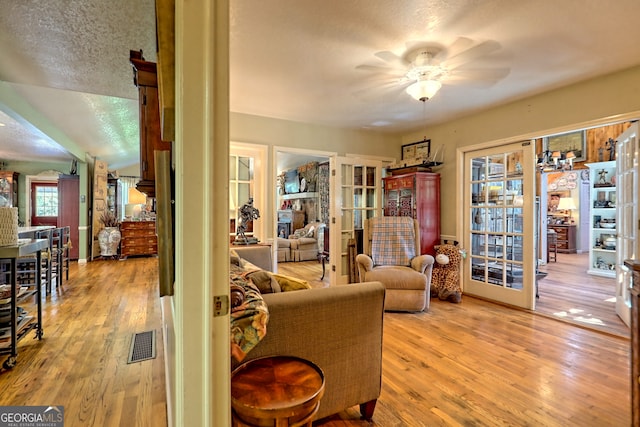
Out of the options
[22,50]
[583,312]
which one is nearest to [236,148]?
[22,50]

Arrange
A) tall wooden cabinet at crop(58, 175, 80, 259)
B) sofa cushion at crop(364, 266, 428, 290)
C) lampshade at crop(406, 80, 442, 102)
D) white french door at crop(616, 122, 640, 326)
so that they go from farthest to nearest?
tall wooden cabinet at crop(58, 175, 80, 259), sofa cushion at crop(364, 266, 428, 290), white french door at crop(616, 122, 640, 326), lampshade at crop(406, 80, 442, 102)

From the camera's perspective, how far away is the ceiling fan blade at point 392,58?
2.46 metres

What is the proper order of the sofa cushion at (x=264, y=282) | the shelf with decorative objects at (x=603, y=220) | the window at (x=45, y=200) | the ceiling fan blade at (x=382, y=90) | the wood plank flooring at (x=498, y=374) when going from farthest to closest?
1. the window at (x=45, y=200)
2. the shelf with decorative objects at (x=603, y=220)
3. the ceiling fan blade at (x=382, y=90)
4. the wood plank flooring at (x=498, y=374)
5. the sofa cushion at (x=264, y=282)

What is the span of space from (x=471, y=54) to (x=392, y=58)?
0.63 m

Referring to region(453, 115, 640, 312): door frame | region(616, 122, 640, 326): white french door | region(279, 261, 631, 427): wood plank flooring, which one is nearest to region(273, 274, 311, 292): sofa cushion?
region(279, 261, 631, 427): wood plank flooring

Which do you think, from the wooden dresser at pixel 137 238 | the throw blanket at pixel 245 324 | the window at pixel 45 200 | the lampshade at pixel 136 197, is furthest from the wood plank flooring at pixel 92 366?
the window at pixel 45 200

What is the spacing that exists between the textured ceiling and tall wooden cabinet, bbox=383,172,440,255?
990 millimetres

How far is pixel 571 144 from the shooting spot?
637cm

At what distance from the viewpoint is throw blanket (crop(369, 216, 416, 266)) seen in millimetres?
3883

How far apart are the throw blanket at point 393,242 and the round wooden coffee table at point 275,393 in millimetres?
2755

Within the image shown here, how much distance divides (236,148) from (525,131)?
3.46m

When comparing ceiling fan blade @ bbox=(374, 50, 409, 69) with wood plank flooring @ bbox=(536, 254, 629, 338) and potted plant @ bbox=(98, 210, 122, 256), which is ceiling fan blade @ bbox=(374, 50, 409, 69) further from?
potted plant @ bbox=(98, 210, 122, 256)

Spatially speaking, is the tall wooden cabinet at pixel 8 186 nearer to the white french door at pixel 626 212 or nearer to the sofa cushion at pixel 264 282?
the sofa cushion at pixel 264 282

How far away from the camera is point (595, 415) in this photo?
5.74 ft
